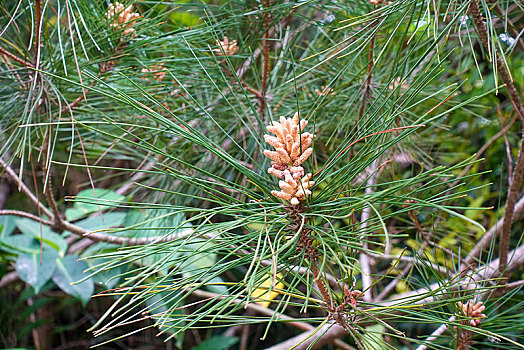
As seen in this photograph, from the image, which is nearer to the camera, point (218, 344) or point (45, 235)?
point (45, 235)

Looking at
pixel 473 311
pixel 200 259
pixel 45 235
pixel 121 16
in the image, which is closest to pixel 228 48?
pixel 121 16

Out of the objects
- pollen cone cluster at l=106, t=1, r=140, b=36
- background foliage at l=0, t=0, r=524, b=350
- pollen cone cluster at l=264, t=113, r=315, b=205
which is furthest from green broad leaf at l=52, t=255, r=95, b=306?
pollen cone cluster at l=264, t=113, r=315, b=205

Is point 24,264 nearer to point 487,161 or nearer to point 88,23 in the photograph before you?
point 88,23

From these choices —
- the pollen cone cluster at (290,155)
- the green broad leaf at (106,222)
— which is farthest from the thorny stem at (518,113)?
the green broad leaf at (106,222)

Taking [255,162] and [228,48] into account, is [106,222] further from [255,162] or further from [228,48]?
[255,162]

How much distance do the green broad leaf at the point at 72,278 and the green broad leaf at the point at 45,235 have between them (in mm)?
25

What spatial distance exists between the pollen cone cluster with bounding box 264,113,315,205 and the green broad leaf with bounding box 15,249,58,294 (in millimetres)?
640

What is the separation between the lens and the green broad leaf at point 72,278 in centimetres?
84

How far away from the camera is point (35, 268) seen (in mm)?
854

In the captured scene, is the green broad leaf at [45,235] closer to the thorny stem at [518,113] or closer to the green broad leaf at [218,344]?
the green broad leaf at [218,344]

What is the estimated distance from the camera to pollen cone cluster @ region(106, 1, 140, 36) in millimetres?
553

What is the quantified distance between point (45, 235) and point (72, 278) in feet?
0.43

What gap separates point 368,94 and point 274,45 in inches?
15.0

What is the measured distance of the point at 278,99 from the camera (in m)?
0.69
